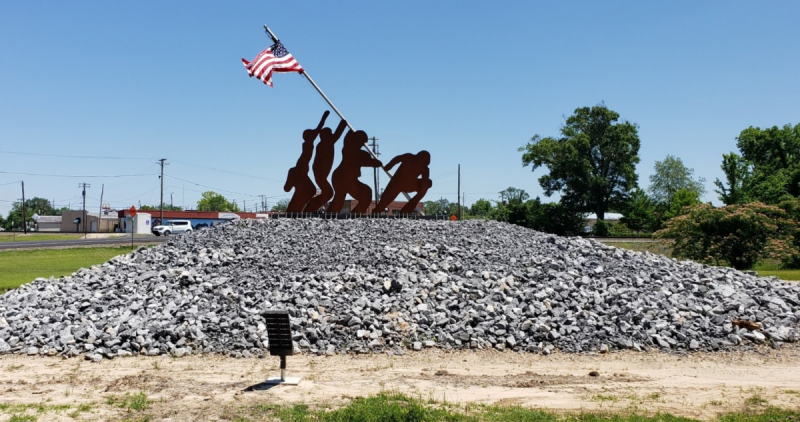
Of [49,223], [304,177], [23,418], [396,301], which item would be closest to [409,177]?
[304,177]

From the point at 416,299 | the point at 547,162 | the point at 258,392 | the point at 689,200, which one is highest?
the point at 547,162

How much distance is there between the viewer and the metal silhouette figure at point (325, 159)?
22297 millimetres

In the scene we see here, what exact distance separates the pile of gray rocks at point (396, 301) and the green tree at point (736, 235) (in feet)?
32.8

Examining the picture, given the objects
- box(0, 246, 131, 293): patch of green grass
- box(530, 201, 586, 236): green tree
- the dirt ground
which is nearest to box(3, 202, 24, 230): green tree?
box(0, 246, 131, 293): patch of green grass

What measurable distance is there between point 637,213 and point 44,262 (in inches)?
1908

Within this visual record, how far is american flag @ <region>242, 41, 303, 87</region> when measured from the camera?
1983 centimetres

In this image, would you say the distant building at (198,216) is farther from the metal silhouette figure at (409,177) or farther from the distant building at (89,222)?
the metal silhouette figure at (409,177)

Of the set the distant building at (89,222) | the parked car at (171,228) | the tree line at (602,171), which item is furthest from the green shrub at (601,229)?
the distant building at (89,222)

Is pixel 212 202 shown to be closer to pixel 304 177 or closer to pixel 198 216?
pixel 198 216

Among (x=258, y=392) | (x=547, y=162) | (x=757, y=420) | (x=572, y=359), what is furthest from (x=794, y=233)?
(x=547, y=162)

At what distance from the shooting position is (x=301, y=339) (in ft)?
35.8

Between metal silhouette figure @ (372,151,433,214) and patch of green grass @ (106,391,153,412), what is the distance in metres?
14.8

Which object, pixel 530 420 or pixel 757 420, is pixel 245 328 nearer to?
pixel 530 420

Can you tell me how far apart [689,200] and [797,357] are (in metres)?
44.7
